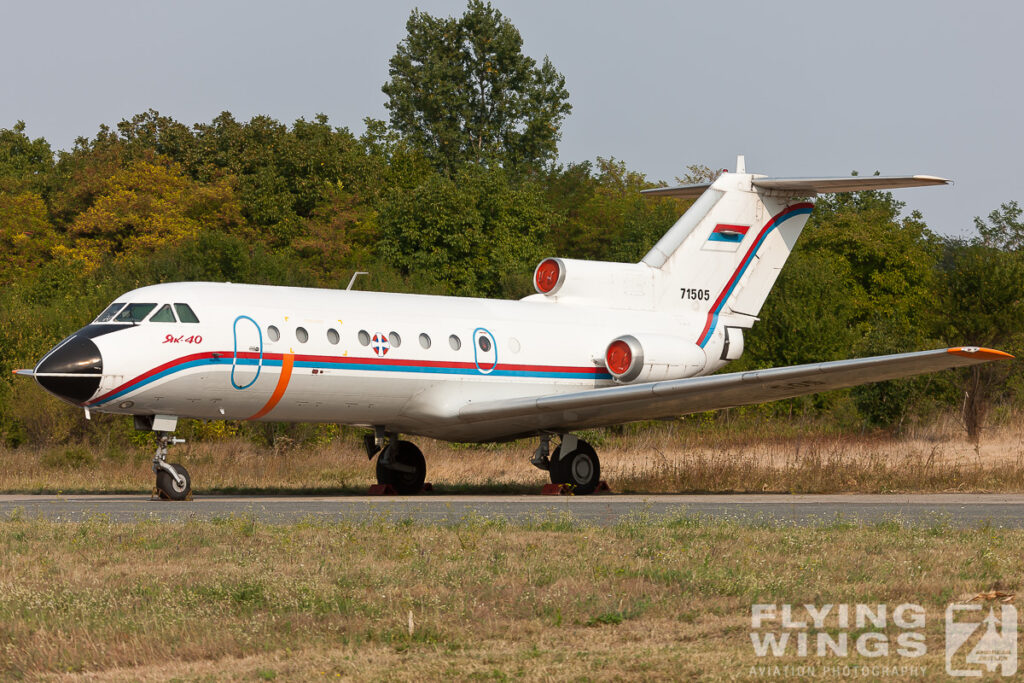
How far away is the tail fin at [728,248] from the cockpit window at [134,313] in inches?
382

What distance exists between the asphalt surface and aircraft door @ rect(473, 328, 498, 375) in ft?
7.21

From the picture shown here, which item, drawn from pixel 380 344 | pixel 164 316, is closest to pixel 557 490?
pixel 380 344

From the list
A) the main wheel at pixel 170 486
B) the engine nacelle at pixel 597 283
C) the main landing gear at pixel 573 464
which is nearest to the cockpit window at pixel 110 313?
the main wheel at pixel 170 486

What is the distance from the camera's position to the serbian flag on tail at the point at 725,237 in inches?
933

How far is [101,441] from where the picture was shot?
29.6m

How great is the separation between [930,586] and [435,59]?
67147 mm

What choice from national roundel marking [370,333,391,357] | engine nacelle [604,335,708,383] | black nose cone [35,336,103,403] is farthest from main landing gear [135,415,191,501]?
engine nacelle [604,335,708,383]

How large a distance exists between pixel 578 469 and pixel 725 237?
587 centimetres

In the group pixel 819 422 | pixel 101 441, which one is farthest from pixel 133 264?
pixel 819 422

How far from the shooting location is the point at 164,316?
17281 mm

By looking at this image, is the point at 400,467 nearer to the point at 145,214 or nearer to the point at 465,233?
the point at 465,233
